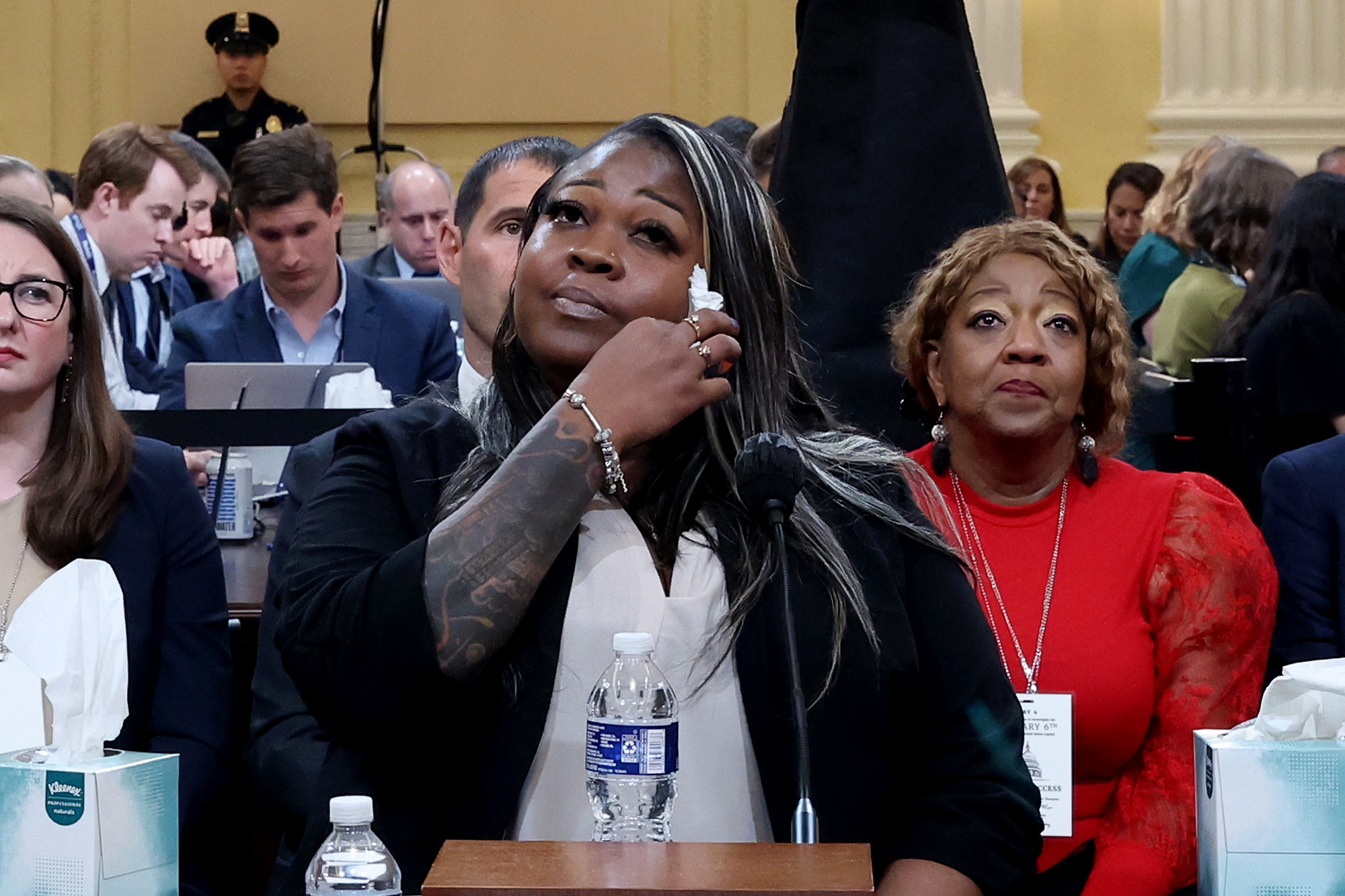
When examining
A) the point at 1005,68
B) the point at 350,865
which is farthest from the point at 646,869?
the point at 1005,68

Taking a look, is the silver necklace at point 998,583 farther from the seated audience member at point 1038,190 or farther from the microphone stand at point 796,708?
the seated audience member at point 1038,190

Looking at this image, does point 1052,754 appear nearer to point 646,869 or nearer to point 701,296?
point 701,296

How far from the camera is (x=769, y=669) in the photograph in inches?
60.1

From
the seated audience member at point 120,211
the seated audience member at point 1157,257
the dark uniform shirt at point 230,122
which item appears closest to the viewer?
the seated audience member at point 120,211

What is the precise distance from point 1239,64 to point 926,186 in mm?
5823

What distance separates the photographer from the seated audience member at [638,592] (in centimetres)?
146

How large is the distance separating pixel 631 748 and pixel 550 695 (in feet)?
0.67

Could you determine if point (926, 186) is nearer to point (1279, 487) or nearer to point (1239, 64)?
point (1279, 487)

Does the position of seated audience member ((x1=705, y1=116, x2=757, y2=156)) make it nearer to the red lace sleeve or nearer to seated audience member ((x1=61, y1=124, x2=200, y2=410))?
seated audience member ((x1=61, y1=124, x2=200, y2=410))

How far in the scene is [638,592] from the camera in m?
1.55

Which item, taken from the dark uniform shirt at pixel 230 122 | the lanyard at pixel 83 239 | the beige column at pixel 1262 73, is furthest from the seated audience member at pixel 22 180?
the beige column at pixel 1262 73

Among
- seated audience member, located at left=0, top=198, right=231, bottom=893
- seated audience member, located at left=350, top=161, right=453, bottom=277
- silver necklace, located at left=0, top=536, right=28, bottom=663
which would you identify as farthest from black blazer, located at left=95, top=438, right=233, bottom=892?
seated audience member, located at left=350, top=161, right=453, bottom=277

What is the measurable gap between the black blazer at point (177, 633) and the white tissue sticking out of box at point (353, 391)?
3.86 feet

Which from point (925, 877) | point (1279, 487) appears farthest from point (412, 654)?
point (1279, 487)
